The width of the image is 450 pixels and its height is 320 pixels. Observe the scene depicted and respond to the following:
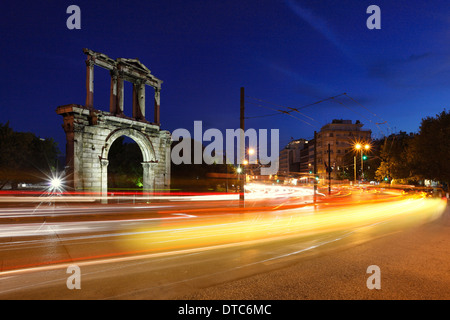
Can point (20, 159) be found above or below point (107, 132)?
below

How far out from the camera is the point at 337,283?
505 cm

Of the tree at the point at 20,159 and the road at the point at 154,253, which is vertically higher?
the tree at the point at 20,159

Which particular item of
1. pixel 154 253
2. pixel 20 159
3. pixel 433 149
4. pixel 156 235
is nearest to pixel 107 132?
pixel 156 235

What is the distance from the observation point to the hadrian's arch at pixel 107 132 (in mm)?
21812

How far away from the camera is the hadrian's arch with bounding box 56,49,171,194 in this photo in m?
21.8

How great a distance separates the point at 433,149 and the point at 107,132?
38.2 m

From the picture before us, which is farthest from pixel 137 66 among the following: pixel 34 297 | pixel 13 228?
pixel 34 297

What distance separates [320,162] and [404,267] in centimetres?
10140

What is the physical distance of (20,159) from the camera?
1414 inches

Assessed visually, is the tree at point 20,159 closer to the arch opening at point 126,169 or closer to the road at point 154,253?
the arch opening at point 126,169

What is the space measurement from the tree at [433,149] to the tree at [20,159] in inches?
2013

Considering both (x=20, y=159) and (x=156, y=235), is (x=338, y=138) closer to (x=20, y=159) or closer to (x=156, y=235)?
(x=20, y=159)

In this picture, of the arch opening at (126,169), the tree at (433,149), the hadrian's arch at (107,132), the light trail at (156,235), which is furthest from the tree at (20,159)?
the tree at (433,149)
